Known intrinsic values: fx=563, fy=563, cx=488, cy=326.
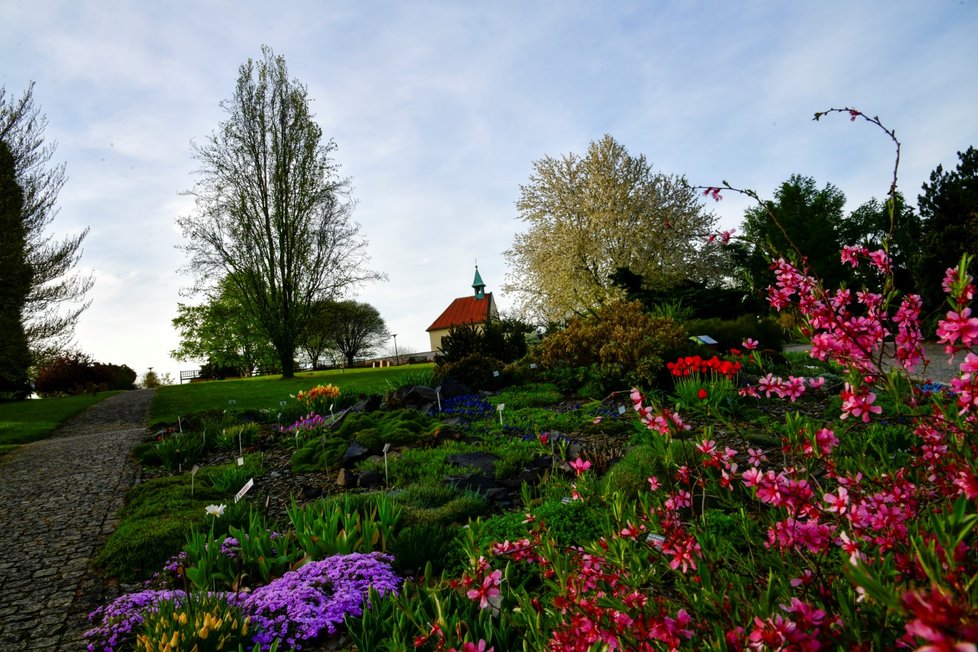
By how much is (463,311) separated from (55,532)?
52.1 m

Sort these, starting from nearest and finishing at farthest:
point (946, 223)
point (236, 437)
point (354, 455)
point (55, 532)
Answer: point (55, 532), point (354, 455), point (236, 437), point (946, 223)

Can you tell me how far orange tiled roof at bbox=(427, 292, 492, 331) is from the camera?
54.8 metres

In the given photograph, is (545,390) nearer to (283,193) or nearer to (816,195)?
(283,193)

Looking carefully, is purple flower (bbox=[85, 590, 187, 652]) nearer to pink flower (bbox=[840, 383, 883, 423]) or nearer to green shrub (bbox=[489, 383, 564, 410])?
pink flower (bbox=[840, 383, 883, 423])

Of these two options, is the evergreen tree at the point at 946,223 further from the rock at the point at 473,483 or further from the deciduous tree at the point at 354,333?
the deciduous tree at the point at 354,333

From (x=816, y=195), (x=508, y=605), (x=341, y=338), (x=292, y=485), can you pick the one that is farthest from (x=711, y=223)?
(x=341, y=338)

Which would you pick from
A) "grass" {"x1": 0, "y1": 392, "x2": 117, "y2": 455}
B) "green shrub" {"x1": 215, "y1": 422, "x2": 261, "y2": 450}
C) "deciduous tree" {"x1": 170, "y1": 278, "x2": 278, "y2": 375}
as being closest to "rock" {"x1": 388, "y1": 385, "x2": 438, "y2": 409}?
"green shrub" {"x1": 215, "y1": 422, "x2": 261, "y2": 450}

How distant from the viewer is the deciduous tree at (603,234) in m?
23.8

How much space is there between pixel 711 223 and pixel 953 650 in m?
26.5

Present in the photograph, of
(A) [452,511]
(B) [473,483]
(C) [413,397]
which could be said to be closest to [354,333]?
(C) [413,397]

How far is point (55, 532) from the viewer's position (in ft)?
14.8

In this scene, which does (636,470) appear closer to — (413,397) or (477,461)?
(477,461)

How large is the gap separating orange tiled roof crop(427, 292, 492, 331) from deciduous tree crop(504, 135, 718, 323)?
28.4 metres

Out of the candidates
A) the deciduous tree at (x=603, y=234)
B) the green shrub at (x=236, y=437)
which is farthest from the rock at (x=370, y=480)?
the deciduous tree at (x=603, y=234)
